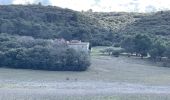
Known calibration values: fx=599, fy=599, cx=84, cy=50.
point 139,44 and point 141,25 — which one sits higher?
point 141,25

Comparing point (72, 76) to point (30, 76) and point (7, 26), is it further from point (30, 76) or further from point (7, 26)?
point (7, 26)

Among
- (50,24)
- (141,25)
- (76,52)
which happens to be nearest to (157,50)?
(76,52)

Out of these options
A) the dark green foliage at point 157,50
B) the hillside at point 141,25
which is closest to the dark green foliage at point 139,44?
the dark green foliage at point 157,50

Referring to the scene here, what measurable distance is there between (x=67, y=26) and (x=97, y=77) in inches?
896

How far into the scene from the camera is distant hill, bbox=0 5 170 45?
200 ft

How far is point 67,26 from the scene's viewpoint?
6494 centimetres

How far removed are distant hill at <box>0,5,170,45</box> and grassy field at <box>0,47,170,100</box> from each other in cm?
797

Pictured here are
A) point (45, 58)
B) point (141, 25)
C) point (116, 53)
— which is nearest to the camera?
point (45, 58)

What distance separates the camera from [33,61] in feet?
149

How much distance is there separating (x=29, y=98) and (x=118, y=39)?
38521 mm

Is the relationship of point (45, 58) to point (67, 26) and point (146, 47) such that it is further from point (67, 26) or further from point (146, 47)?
point (67, 26)

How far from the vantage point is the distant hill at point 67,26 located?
60969 millimetres

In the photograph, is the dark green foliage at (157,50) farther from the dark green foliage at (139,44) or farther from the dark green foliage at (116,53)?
the dark green foliage at (116,53)

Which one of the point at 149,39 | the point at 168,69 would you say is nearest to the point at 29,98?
the point at 168,69
